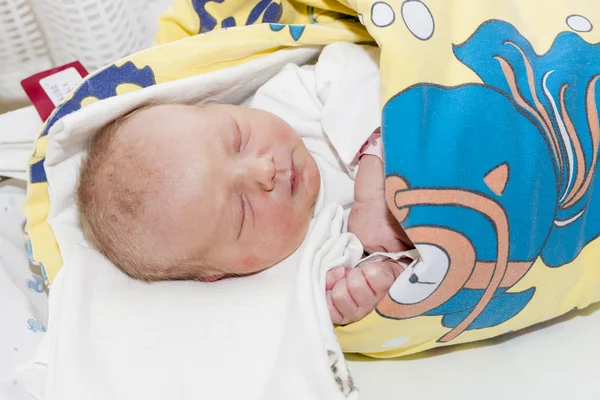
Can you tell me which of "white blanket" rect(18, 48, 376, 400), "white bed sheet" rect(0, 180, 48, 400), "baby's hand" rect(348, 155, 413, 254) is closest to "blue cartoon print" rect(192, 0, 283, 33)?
"white blanket" rect(18, 48, 376, 400)

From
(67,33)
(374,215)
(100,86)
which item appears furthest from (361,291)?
(67,33)

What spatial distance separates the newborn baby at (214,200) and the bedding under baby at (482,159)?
65mm

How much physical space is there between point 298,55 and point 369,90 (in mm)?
173

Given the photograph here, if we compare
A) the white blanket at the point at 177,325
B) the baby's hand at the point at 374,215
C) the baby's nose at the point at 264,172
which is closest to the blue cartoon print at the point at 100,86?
the white blanket at the point at 177,325

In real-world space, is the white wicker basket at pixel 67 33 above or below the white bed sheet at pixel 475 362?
above

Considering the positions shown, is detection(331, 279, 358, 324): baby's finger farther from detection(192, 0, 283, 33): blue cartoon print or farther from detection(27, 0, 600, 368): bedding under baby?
detection(192, 0, 283, 33): blue cartoon print

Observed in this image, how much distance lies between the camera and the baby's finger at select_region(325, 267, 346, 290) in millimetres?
938

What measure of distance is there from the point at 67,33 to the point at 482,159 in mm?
800

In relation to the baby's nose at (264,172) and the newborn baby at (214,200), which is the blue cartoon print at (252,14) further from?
the baby's nose at (264,172)

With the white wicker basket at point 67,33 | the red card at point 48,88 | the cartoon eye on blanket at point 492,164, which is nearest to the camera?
the cartoon eye on blanket at point 492,164

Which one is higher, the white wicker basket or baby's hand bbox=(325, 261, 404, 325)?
Result: the white wicker basket

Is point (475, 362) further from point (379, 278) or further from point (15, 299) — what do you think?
point (15, 299)

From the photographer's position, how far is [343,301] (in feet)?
3.00

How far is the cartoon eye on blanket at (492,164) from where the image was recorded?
810 millimetres
